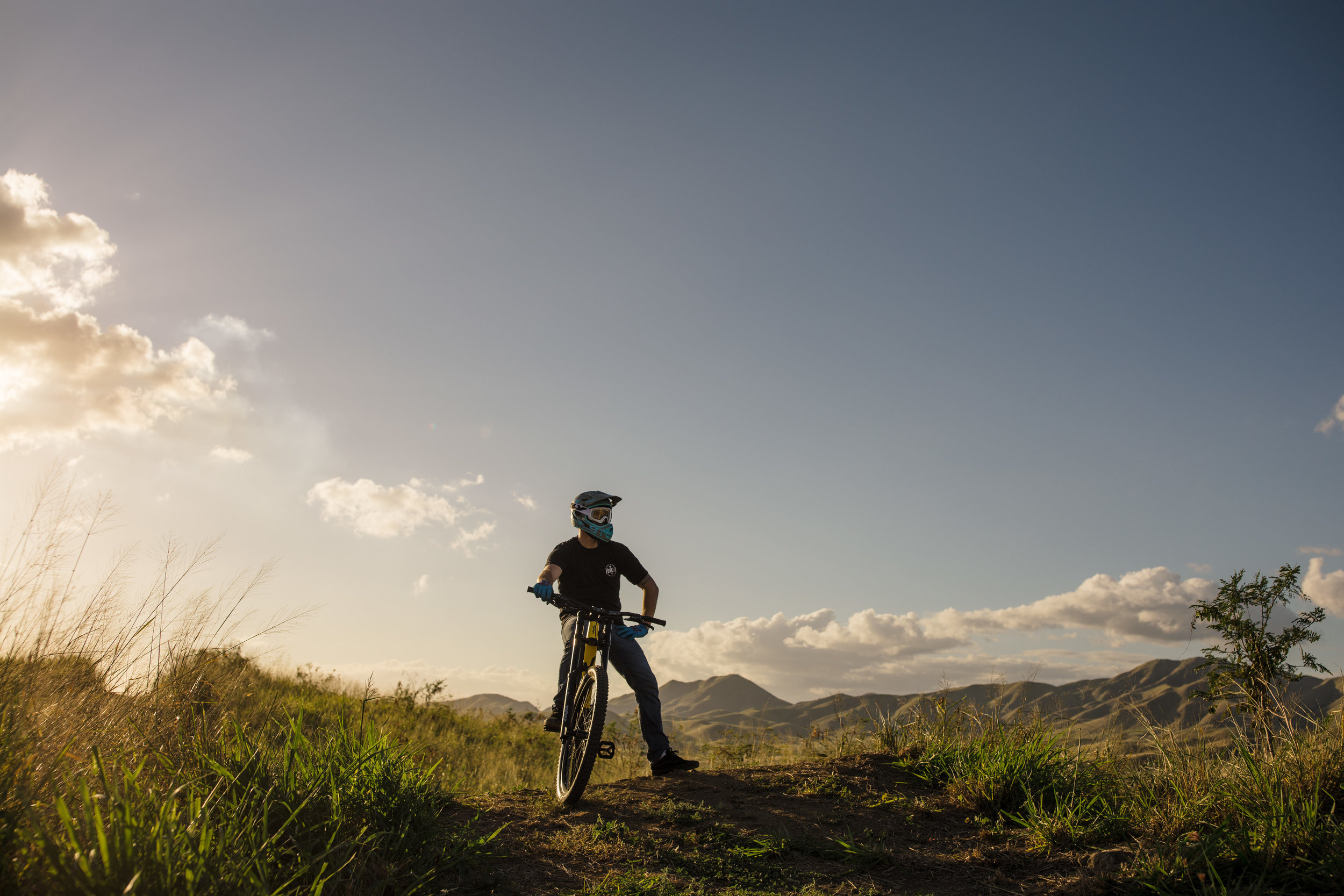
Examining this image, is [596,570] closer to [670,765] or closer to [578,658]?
[578,658]

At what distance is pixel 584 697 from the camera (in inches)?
215

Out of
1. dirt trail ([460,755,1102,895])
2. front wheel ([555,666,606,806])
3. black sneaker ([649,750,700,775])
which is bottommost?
dirt trail ([460,755,1102,895])

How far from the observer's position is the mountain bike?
5.08m

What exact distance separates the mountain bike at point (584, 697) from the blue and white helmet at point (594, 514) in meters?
0.95

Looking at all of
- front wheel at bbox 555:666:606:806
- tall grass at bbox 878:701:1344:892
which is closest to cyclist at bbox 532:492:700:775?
front wheel at bbox 555:666:606:806

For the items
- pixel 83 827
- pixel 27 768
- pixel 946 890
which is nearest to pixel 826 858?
pixel 946 890

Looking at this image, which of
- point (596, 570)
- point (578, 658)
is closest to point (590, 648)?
point (578, 658)

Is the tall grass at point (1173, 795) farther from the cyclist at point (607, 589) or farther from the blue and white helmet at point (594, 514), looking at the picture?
the blue and white helmet at point (594, 514)

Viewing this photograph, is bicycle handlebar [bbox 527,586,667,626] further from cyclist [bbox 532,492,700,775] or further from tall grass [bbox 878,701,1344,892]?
tall grass [bbox 878,701,1344,892]

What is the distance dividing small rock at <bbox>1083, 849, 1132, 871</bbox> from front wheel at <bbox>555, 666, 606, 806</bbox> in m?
3.05

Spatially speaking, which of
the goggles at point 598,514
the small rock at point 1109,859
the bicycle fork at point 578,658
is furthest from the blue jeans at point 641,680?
the small rock at point 1109,859

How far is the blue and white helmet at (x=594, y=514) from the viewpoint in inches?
251

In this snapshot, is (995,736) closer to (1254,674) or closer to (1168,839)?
(1168,839)

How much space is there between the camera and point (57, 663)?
485 cm
